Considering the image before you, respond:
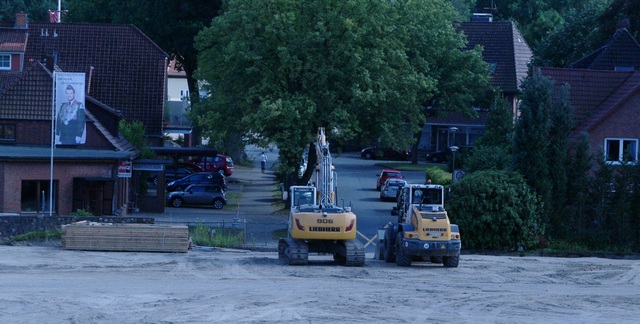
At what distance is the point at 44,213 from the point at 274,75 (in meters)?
13.0

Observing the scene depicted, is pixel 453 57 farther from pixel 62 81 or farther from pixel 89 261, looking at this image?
pixel 89 261

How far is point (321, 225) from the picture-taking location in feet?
97.1

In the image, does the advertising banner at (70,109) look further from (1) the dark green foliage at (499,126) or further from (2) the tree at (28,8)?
(2) the tree at (28,8)

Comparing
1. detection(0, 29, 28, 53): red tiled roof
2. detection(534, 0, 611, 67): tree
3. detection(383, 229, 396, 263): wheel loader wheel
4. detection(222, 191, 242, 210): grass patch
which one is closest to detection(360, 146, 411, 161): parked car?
detection(534, 0, 611, 67): tree

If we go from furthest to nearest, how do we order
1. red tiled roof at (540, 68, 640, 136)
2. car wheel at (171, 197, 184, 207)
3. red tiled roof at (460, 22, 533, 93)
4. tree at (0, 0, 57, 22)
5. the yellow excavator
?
tree at (0, 0, 57, 22) < red tiled roof at (460, 22, 533, 93) < car wheel at (171, 197, 184, 207) < red tiled roof at (540, 68, 640, 136) < the yellow excavator

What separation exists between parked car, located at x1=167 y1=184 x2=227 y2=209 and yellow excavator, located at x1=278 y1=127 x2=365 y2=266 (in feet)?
75.9

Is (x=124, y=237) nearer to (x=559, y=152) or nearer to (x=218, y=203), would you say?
(x=559, y=152)

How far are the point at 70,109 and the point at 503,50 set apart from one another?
43.5 meters

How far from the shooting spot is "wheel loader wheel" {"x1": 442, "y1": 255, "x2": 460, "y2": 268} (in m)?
31.3

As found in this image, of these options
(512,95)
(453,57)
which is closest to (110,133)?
(453,57)

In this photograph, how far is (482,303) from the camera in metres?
23.8

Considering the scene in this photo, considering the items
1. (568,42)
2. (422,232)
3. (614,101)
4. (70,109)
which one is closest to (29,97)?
(70,109)

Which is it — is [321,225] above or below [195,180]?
below

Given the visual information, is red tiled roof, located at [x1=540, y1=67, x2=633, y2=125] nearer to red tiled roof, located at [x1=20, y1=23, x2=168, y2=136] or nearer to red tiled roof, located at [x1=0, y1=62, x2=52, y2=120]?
red tiled roof, located at [x1=0, y1=62, x2=52, y2=120]
